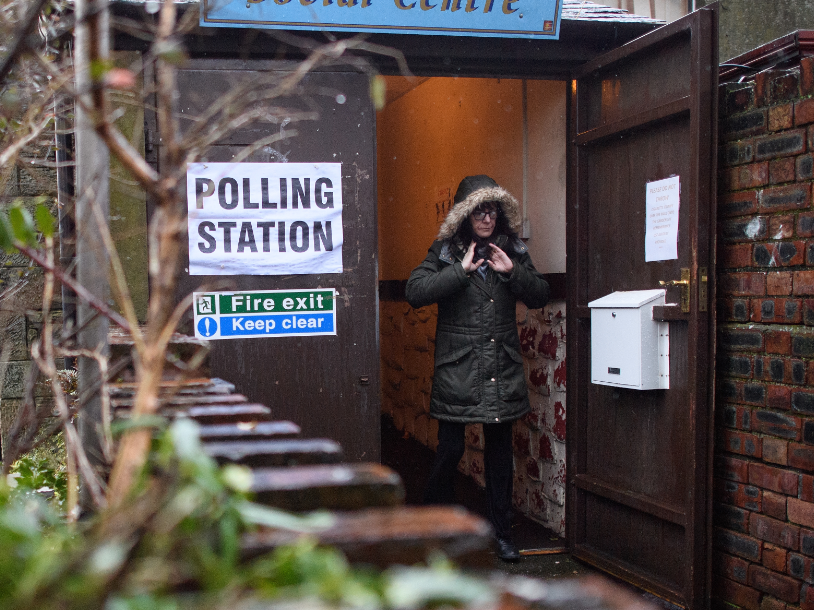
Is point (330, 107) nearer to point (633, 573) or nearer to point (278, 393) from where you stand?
point (278, 393)

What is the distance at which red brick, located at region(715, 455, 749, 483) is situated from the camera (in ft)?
11.9

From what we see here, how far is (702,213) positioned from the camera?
11.7 feet

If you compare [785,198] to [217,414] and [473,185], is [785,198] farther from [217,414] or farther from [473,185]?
[217,414]

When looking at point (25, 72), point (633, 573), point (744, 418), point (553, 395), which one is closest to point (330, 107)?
point (25, 72)

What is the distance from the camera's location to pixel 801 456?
3316mm

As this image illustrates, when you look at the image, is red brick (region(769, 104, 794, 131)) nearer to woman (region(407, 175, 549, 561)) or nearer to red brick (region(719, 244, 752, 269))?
red brick (region(719, 244, 752, 269))

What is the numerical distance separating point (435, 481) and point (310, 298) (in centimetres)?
125

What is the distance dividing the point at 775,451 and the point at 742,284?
742 millimetres

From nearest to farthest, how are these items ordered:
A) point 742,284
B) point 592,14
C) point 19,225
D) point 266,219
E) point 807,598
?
point 19,225
point 807,598
point 742,284
point 266,219
point 592,14

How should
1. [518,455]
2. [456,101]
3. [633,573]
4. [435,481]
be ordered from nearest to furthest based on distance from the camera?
[633,573] < [435,481] < [518,455] < [456,101]

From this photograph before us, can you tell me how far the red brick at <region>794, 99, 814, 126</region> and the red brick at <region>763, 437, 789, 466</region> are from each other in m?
1.32

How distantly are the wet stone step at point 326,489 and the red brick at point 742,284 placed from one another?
275cm

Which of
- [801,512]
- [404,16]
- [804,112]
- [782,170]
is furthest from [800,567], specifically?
[404,16]

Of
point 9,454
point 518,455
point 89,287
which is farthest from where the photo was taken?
point 518,455
